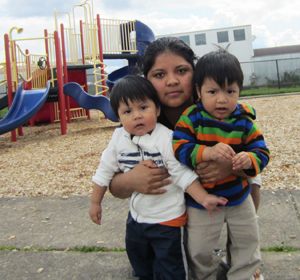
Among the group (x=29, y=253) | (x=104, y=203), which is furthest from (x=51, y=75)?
(x=29, y=253)

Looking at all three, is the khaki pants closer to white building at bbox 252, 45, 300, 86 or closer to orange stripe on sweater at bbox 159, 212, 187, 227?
orange stripe on sweater at bbox 159, 212, 187, 227

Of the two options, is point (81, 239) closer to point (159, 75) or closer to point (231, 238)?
point (231, 238)

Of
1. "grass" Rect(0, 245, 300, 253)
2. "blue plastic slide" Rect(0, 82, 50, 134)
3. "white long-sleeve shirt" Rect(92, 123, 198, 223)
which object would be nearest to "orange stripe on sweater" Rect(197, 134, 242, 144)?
"white long-sleeve shirt" Rect(92, 123, 198, 223)

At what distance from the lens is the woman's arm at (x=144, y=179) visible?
1.92m

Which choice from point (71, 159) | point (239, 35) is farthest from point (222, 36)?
point (71, 159)

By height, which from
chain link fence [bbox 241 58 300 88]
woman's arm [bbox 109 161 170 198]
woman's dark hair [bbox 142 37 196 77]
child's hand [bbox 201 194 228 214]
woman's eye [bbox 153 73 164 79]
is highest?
chain link fence [bbox 241 58 300 88]

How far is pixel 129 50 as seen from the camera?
12.2 m

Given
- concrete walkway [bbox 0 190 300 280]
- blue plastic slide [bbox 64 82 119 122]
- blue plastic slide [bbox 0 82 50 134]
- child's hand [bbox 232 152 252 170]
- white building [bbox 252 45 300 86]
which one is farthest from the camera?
white building [bbox 252 45 300 86]

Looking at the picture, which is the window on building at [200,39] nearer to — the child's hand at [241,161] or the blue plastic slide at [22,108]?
the blue plastic slide at [22,108]

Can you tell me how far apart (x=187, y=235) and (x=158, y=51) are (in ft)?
2.89

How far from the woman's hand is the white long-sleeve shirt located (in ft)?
0.13

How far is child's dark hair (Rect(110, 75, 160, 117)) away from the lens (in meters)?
1.90

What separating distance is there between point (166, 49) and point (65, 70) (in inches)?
351

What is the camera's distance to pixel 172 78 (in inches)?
77.7
